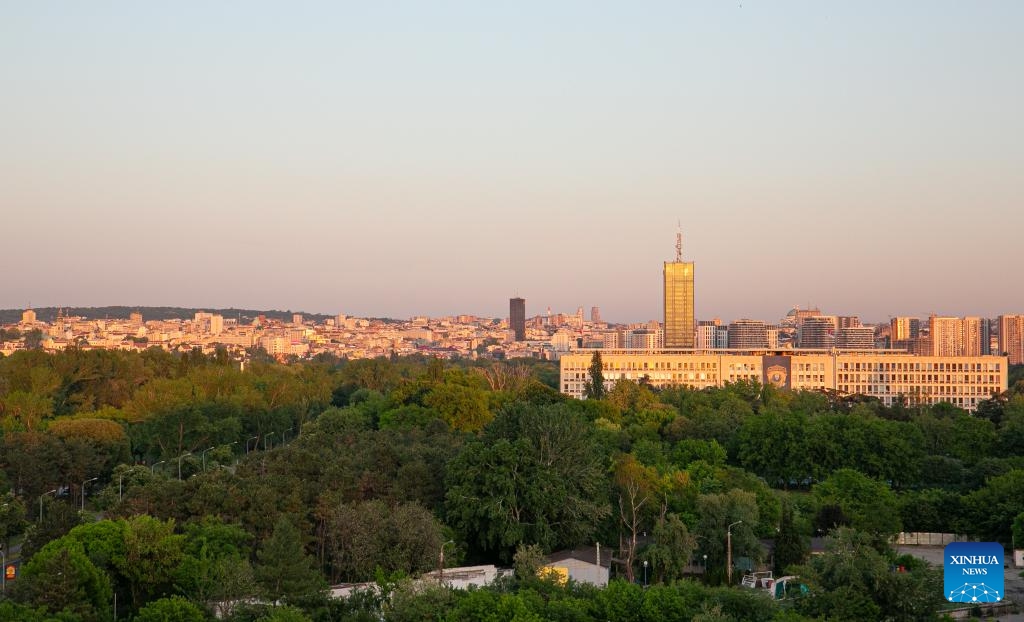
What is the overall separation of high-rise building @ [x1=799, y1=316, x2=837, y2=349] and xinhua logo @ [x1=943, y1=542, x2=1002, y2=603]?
456ft

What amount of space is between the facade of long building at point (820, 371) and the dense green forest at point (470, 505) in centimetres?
4466

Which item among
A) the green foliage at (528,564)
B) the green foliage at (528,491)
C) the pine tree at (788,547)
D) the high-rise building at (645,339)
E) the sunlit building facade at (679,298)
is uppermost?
the sunlit building facade at (679,298)

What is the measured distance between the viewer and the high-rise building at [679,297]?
141125 millimetres

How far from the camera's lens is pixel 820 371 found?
107m

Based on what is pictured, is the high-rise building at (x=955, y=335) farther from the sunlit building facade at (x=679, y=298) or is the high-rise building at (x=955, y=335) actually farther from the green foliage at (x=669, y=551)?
the green foliage at (x=669, y=551)

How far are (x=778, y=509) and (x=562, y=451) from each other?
25.2ft

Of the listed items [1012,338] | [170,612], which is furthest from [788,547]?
[1012,338]

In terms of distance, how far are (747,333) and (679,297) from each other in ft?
83.1

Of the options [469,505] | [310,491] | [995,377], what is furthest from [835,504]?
[995,377]

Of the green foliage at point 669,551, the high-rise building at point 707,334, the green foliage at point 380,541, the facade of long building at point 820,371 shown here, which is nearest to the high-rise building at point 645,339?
the high-rise building at point 707,334

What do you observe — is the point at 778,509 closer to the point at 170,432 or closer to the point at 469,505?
the point at 469,505

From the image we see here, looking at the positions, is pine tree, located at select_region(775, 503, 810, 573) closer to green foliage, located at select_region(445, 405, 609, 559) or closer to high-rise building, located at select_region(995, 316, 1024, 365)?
green foliage, located at select_region(445, 405, 609, 559)

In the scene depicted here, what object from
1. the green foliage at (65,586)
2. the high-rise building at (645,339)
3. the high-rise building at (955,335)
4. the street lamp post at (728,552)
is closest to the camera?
the green foliage at (65,586)

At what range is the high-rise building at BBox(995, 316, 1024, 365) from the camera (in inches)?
5679
